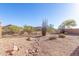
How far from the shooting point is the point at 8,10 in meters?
2.51

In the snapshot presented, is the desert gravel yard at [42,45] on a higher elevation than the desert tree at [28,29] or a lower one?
lower

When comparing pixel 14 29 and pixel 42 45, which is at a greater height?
pixel 14 29

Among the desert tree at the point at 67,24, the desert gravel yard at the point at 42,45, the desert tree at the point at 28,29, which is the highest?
the desert tree at the point at 67,24

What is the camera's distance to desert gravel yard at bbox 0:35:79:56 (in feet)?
8.14

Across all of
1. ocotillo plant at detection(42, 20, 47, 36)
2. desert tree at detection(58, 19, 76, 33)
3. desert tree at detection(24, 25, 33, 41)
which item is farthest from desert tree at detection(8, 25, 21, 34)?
desert tree at detection(58, 19, 76, 33)

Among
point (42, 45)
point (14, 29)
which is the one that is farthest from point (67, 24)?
point (14, 29)

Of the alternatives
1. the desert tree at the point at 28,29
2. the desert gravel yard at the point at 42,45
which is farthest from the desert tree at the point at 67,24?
the desert tree at the point at 28,29

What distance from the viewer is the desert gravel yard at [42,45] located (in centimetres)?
248

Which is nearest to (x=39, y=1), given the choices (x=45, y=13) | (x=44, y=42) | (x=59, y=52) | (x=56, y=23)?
(x=45, y=13)

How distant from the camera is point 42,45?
2506mm

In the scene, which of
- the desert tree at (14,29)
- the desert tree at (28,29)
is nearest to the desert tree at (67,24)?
the desert tree at (28,29)

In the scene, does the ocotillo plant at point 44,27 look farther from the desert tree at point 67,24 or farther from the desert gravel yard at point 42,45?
the desert tree at point 67,24

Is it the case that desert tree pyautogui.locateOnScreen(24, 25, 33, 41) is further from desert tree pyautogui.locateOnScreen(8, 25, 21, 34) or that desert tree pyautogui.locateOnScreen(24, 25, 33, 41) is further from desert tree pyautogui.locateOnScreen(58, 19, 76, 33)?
desert tree pyautogui.locateOnScreen(58, 19, 76, 33)

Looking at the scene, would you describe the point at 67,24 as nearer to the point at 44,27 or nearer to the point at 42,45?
the point at 44,27
